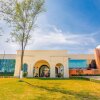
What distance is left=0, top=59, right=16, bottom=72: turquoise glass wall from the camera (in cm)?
4959

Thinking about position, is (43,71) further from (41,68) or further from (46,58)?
(46,58)

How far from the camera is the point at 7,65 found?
50.7m

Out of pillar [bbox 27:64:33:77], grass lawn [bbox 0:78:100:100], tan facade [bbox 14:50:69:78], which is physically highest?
tan facade [bbox 14:50:69:78]

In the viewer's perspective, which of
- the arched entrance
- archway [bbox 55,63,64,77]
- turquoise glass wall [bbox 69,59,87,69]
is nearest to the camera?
archway [bbox 55,63,64,77]

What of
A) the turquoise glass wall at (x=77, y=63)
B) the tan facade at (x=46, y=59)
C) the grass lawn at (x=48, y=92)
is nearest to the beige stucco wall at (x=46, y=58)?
the tan facade at (x=46, y=59)

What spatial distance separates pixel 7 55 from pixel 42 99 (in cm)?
4477

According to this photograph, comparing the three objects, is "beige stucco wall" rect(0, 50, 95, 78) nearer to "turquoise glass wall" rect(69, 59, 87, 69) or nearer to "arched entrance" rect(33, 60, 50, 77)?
"arched entrance" rect(33, 60, 50, 77)

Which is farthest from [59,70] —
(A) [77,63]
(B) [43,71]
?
(A) [77,63]

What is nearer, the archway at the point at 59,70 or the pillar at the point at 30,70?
the pillar at the point at 30,70

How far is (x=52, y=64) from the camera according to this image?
102 ft

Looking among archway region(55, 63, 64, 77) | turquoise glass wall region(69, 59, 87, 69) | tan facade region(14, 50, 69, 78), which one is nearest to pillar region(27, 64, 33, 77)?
tan facade region(14, 50, 69, 78)

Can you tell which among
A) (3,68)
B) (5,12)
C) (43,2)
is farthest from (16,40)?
(3,68)

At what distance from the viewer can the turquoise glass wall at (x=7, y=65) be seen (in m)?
49.6

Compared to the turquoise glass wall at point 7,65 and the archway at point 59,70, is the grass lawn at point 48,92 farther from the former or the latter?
the turquoise glass wall at point 7,65
